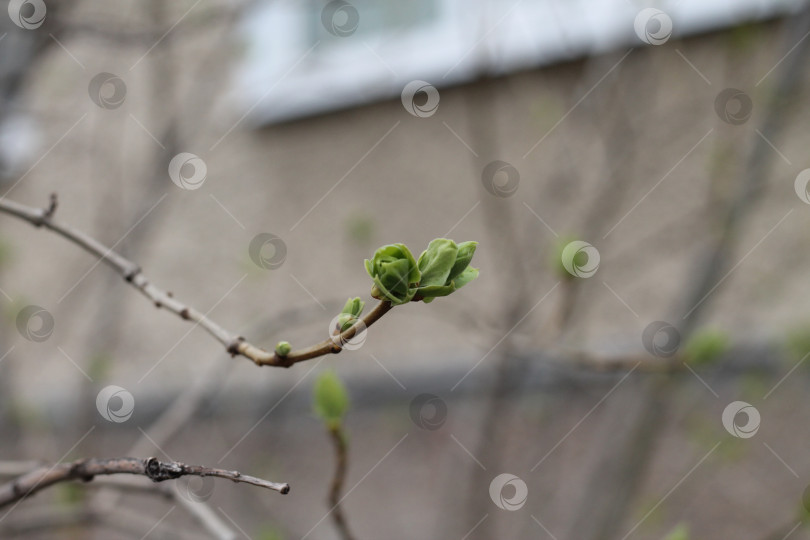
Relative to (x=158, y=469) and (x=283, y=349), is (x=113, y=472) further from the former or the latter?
(x=283, y=349)

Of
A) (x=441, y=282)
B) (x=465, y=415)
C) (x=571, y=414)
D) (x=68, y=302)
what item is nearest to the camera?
(x=441, y=282)

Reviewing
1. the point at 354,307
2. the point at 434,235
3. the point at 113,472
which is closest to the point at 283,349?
the point at 354,307

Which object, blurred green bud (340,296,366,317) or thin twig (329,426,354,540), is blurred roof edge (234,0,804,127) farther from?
blurred green bud (340,296,366,317)

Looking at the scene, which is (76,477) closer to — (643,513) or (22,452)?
(643,513)

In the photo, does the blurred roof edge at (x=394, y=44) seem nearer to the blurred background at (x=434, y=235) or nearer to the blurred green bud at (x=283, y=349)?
the blurred background at (x=434, y=235)

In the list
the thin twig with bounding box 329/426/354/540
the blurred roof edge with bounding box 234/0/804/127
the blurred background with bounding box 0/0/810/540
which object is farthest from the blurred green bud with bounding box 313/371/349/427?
the blurred roof edge with bounding box 234/0/804/127

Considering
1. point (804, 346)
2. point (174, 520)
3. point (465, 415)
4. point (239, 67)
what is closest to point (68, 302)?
point (174, 520)

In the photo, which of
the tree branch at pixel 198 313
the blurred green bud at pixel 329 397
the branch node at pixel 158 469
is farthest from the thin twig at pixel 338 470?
the branch node at pixel 158 469
